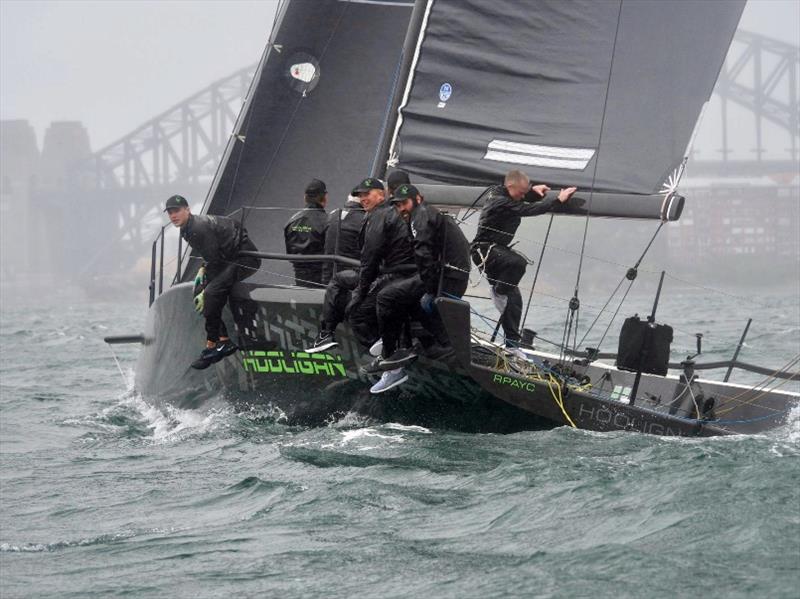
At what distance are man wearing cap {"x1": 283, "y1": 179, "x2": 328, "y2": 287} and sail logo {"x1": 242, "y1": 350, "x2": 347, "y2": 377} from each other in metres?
0.47

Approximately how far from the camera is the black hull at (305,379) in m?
6.72

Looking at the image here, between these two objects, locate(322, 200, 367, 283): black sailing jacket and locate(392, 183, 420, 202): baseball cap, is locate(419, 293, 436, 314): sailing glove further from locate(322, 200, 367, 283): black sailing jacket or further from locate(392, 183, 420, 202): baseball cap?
locate(322, 200, 367, 283): black sailing jacket

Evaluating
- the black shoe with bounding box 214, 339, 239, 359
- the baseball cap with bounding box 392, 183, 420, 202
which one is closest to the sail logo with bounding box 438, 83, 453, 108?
the baseball cap with bounding box 392, 183, 420, 202

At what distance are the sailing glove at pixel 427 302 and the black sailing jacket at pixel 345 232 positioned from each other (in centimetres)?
60

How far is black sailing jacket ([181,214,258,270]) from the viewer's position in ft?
24.4

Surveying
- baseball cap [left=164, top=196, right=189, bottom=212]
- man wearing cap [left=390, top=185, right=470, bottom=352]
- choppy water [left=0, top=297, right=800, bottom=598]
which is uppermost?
baseball cap [left=164, top=196, right=189, bottom=212]

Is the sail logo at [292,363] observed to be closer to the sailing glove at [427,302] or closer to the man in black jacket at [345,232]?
the man in black jacket at [345,232]

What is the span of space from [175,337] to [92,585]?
386 centimetres

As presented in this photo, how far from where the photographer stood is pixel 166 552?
16.0 feet

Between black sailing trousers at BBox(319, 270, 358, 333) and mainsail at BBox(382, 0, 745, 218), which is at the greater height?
mainsail at BBox(382, 0, 745, 218)

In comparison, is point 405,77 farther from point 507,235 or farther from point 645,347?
point 645,347

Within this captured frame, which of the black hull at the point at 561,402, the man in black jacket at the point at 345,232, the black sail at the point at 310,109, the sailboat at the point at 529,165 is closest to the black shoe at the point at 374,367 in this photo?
the sailboat at the point at 529,165

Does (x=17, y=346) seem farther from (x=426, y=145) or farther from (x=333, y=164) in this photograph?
(x=426, y=145)

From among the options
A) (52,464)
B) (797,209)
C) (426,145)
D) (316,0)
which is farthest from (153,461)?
(797,209)
